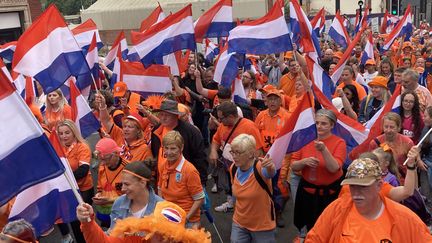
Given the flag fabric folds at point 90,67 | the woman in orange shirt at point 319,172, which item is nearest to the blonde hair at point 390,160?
the woman in orange shirt at point 319,172

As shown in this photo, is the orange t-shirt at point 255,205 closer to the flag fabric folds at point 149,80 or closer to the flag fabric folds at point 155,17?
the flag fabric folds at point 149,80

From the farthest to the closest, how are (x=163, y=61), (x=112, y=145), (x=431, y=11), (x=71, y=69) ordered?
(x=431, y=11) < (x=163, y=61) < (x=71, y=69) < (x=112, y=145)

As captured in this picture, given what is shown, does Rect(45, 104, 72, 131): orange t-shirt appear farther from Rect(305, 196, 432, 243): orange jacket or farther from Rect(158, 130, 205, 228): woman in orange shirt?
Rect(305, 196, 432, 243): orange jacket

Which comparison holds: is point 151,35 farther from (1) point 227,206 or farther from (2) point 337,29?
(2) point 337,29

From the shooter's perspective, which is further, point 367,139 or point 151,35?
point 151,35

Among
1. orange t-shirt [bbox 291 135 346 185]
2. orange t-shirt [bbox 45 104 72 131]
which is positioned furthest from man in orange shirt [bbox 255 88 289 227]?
orange t-shirt [bbox 45 104 72 131]

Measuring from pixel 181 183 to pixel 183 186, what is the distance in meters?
0.03

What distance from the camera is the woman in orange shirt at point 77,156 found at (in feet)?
17.5

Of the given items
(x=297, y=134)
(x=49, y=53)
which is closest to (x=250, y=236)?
(x=297, y=134)

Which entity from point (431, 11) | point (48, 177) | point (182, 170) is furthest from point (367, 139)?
point (431, 11)

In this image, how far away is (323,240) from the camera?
3.19m

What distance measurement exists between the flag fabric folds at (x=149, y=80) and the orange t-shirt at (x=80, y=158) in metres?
2.53

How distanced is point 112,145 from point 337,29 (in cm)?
880

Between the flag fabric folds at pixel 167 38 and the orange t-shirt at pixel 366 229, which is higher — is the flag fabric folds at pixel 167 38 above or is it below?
above
